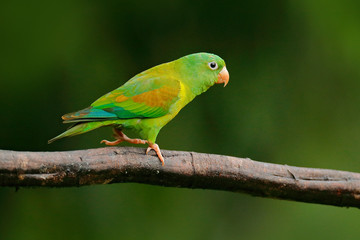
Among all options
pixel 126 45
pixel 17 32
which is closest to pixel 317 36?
pixel 126 45

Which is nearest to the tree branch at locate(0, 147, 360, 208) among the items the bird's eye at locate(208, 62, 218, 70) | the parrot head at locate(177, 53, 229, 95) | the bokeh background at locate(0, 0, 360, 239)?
the parrot head at locate(177, 53, 229, 95)

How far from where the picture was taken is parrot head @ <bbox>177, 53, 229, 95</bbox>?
11.2 ft

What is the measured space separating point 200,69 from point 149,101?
0.49 metres

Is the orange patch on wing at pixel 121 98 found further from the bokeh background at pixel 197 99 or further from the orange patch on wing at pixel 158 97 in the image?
the bokeh background at pixel 197 99

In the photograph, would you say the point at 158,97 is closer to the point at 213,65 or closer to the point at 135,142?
the point at 135,142

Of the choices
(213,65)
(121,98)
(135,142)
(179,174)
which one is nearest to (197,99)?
(213,65)

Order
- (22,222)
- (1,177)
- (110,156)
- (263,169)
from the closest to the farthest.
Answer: (1,177) → (110,156) → (263,169) → (22,222)

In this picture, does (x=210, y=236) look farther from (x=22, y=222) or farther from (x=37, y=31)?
(x=37, y=31)

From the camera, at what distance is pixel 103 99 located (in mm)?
3145

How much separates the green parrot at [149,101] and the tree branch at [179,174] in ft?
0.49

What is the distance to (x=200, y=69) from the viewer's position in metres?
3.46

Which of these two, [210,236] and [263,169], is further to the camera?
Result: [210,236]

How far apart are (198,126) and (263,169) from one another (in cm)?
208

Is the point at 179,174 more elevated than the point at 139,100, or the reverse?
the point at 139,100
